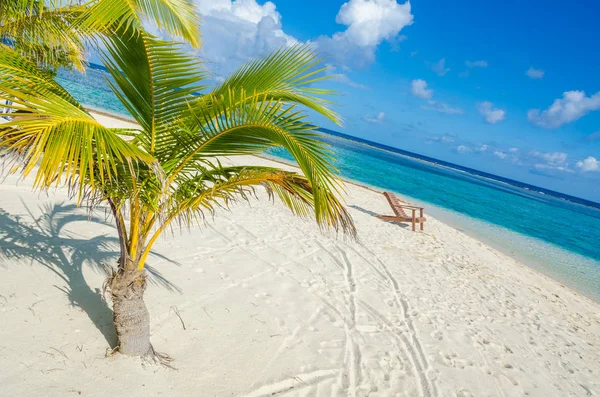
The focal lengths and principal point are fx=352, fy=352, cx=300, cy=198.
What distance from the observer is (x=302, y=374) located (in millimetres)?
3271

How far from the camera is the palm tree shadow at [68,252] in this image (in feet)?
11.2

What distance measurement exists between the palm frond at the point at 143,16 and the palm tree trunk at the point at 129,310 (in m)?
1.71

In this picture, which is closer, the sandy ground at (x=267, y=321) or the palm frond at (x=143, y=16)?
the palm frond at (x=143, y=16)

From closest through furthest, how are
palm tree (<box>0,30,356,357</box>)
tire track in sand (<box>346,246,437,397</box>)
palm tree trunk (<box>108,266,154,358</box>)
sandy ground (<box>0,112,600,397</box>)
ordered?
palm tree (<box>0,30,356,357</box>)
palm tree trunk (<box>108,266,154,358</box>)
sandy ground (<box>0,112,600,397</box>)
tire track in sand (<box>346,246,437,397</box>)

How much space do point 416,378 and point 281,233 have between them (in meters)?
3.95

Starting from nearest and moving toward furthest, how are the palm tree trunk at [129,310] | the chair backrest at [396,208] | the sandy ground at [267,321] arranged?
the palm tree trunk at [129,310] → the sandy ground at [267,321] → the chair backrest at [396,208]

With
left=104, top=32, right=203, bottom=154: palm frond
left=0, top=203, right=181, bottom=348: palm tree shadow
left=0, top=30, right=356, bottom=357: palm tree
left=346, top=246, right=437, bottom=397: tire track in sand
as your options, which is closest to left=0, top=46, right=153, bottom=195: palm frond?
left=0, top=30, right=356, bottom=357: palm tree

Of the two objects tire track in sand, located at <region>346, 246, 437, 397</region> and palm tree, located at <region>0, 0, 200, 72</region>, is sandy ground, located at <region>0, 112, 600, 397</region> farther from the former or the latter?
palm tree, located at <region>0, 0, 200, 72</region>

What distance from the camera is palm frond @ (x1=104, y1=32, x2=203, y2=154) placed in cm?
236

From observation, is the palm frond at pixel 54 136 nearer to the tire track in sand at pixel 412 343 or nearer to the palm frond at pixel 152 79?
the palm frond at pixel 152 79

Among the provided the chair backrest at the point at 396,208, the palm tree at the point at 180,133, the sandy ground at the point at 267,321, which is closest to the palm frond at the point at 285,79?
the palm tree at the point at 180,133

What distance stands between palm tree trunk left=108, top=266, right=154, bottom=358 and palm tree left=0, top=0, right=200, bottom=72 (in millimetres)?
1737

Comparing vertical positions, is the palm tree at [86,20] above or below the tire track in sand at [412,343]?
above

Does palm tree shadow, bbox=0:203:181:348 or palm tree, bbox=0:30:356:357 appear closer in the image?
palm tree, bbox=0:30:356:357
